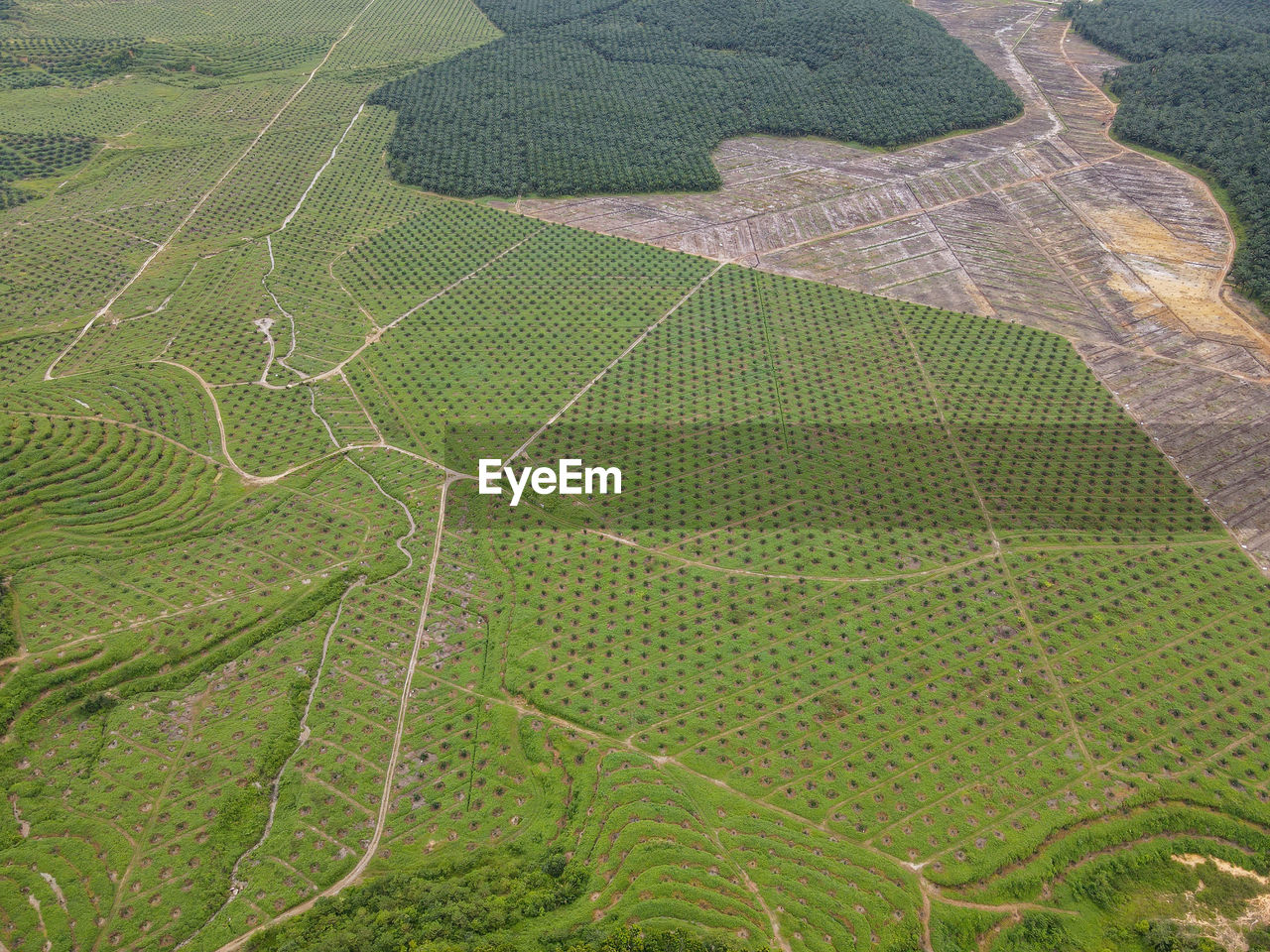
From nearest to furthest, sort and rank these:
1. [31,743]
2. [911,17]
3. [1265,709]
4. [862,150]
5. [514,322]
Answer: [31,743], [1265,709], [514,322], [862,150], [911,17]

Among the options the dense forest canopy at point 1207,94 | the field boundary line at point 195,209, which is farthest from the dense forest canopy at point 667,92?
the dense forest canopy at point 1207,94

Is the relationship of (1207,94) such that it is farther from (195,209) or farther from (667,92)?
(195,209)

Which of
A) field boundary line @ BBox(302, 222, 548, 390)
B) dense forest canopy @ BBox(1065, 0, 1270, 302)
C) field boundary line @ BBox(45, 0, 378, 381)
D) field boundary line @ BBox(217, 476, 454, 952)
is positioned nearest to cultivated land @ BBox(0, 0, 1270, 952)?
field boundary line @ BBox(217, 476, 454, 952)

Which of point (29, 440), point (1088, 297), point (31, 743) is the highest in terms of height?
point (1088, 297)

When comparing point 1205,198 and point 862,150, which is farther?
point 862,150

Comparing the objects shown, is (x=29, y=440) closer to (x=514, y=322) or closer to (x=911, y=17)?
(x=514, y=322)

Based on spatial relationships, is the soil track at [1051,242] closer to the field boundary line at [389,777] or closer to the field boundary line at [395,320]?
the field boundary line at [395,320]

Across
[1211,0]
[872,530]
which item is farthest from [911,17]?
[872,530]
